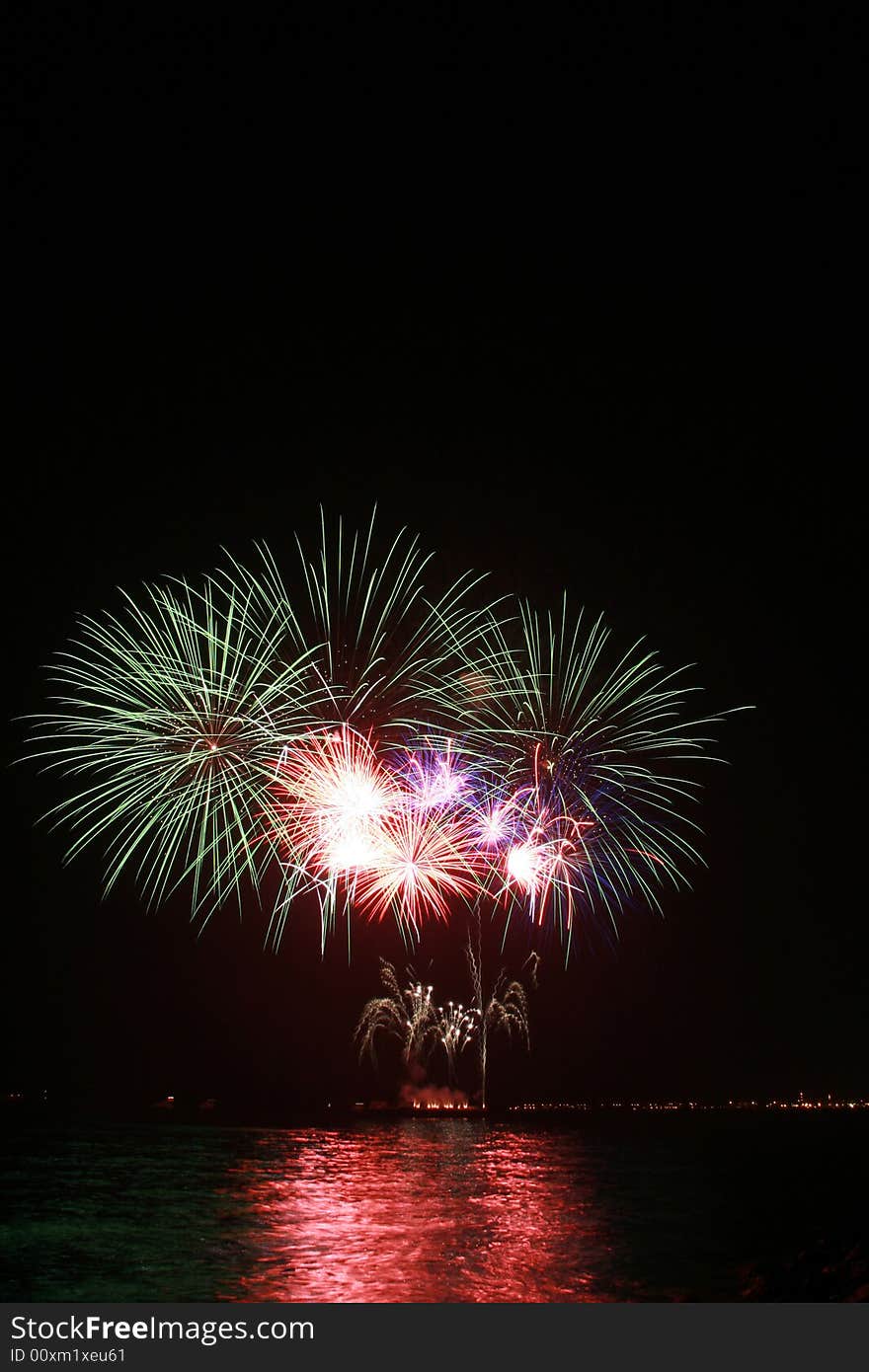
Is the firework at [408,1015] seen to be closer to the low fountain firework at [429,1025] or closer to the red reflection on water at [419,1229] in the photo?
the low fountain firework at [429,1025]

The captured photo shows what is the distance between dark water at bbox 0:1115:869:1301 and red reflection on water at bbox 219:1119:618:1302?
0.07 meters

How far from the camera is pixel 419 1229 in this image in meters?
23.2

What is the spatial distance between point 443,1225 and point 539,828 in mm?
9022

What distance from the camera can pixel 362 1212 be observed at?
85.0ft

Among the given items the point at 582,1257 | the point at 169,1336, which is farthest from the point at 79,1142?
the point at 169,1336

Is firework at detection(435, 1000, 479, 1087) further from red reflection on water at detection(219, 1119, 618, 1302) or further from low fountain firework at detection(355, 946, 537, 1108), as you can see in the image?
red reflection on water at detection(219, 1119, 618, 1302)

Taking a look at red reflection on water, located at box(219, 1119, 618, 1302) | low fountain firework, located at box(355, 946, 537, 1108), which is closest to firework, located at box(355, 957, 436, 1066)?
low fountain firework, located at box(355, 946, 537, 1108)

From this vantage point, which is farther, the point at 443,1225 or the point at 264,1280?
the point at 443,1225

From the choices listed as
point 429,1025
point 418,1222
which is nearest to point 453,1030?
point 429,1025

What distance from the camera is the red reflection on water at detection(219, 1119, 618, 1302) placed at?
57.8 feet

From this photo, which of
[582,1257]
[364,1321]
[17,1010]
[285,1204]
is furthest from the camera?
[17,1010]

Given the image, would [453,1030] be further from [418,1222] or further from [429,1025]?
[418,1222]

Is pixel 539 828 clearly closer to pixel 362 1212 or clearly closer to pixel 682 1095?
pixel 362 1212

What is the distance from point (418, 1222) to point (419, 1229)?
1.09 metres
